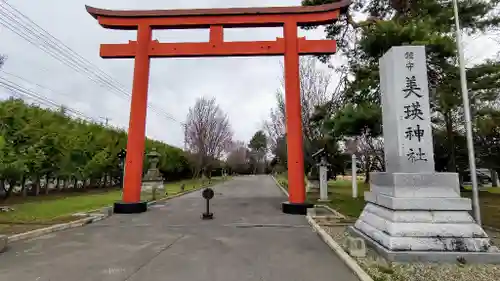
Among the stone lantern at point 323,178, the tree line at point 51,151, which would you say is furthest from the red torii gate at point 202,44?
the tree line at point 51,151

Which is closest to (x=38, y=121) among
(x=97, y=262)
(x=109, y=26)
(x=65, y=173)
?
(x=65, y=173)

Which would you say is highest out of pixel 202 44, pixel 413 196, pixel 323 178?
pixel 202 44

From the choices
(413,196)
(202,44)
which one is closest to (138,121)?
(202,44)

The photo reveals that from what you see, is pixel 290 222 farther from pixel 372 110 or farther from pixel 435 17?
pixel 435 17

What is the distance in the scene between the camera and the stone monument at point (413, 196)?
17.0ft

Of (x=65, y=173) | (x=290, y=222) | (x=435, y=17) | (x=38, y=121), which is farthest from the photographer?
(x=65, y=173)

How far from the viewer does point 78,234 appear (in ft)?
25.5

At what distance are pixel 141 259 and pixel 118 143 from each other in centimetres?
2185

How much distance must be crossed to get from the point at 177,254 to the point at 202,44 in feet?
29.0

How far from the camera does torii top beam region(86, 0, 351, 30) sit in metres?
12.1

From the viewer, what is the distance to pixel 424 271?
4637 mm

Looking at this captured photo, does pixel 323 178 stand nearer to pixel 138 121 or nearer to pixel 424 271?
pixel 138 121

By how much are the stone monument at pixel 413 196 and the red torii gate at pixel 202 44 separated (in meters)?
5.57

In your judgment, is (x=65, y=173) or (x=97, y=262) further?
(x=65, y=173)
